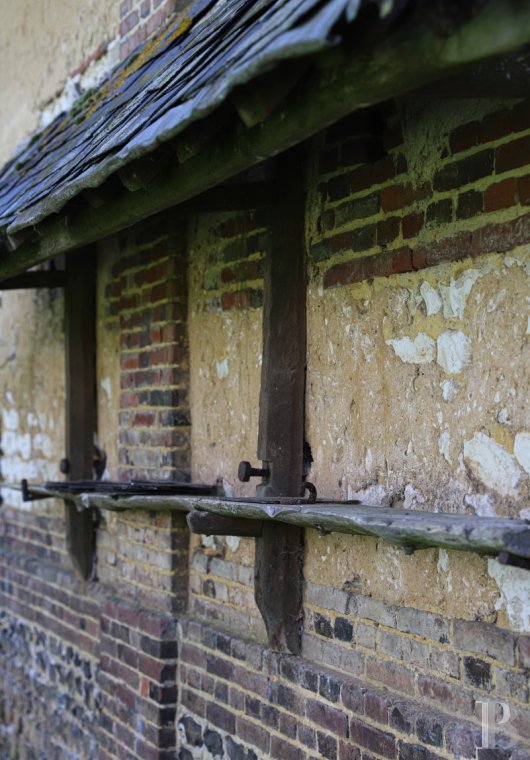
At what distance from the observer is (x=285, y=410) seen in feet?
11.7

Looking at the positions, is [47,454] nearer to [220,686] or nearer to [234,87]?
[220,686]

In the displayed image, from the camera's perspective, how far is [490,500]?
2684 mm

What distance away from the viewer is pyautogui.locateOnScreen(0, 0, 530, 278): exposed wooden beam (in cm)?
181

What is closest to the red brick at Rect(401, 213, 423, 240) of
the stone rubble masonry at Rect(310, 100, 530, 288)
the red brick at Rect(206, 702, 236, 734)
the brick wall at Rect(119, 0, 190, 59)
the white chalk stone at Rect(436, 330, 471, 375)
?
the stone rubble masonry at Rect(310, 100, 530, 288)

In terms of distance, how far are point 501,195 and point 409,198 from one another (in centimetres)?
42

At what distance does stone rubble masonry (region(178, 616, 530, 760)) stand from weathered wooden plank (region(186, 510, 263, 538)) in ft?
1.65

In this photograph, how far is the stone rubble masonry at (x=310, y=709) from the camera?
109 inches

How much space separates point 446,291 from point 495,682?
1.10 m

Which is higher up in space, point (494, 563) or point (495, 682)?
point (494, 563)

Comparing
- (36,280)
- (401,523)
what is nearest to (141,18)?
(36,280)

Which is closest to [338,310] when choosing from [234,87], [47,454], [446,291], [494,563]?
[446,291]

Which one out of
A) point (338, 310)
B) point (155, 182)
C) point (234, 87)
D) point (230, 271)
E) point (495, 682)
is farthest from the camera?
point (230, 271)

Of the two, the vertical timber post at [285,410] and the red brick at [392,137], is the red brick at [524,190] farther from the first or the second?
the vertical timber post at [285,410]

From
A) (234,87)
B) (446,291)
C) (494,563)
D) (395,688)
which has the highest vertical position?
(234,87)
